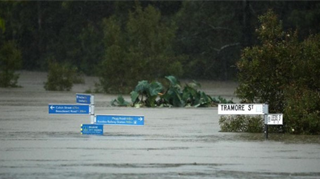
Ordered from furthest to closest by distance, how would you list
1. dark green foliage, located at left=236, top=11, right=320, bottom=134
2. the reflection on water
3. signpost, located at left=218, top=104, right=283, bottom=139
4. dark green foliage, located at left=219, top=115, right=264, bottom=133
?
dark green foliage, located at left=236, top=11, right=320, bottom=134 < dark green foliage, located at left=219, top=115, right=264, bottom=133 < signpost, located at left=218, top=104, right=283, bottom=139 < the reflection on water

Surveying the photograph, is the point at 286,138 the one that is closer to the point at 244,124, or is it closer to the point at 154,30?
the point at 244,124

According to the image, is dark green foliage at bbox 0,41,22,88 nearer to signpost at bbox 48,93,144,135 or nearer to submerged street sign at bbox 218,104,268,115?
signpost at bbox 48,93,144,135

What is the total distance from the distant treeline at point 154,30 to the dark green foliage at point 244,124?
2310 cm

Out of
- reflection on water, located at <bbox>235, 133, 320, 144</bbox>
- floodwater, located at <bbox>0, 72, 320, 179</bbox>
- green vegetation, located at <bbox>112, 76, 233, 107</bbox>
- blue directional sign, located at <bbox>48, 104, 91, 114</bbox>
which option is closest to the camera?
floodwater, located at <bbox>0, 72, 320, 179</bbox>

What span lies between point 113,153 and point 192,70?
46.8 m

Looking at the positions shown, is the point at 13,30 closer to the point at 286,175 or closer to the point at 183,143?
the point at 183,143

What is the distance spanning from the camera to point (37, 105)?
31.2m

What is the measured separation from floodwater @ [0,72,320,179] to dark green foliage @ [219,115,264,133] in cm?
30

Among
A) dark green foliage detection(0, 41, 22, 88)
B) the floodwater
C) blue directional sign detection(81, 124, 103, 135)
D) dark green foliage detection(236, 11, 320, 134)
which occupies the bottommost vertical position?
the floodwater

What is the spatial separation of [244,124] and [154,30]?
26.2 m

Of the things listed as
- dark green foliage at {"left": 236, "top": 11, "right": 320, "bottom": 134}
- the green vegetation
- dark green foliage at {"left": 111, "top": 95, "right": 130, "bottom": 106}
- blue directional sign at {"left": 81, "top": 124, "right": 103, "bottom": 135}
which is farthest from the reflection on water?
dark green foliage at {"left": 111, "top": 95, "right": 130, "bottom": 106}

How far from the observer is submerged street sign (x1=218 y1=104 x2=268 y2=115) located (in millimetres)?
18219

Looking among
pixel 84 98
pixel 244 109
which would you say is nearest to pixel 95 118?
pixel 84 98

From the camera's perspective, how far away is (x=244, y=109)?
60.5 ft
